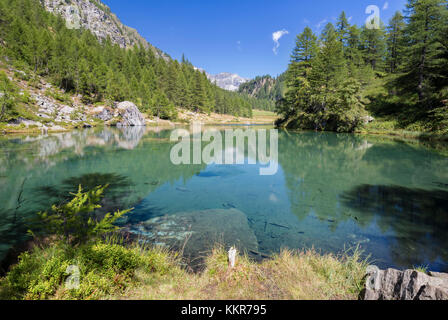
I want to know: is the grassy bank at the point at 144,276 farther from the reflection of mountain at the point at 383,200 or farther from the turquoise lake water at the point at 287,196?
the reflection of mountain at the point at 383,200

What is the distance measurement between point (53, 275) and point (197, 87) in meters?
98.0

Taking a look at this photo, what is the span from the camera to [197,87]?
94312mm

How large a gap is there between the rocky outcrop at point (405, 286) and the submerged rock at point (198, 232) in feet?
10.1

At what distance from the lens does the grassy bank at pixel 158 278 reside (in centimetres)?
323

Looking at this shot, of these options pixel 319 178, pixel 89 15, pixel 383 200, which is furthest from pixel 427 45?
pixel 89 15

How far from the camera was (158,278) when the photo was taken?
13.1 ft

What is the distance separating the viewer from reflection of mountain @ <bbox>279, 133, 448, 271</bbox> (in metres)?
5.96

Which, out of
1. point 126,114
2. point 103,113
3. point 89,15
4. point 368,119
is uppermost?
point 89,15

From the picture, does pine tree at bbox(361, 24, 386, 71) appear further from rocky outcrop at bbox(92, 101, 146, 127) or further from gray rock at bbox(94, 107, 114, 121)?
gray rock at bbox(94, 107, 114, 121)

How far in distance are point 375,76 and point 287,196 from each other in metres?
62.1

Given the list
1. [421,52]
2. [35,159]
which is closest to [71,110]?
[35,159]

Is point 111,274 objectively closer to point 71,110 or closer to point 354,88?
point 354,88

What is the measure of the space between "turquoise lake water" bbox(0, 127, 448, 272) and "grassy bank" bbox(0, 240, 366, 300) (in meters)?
1.70

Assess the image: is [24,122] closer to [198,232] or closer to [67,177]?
[67,177]
